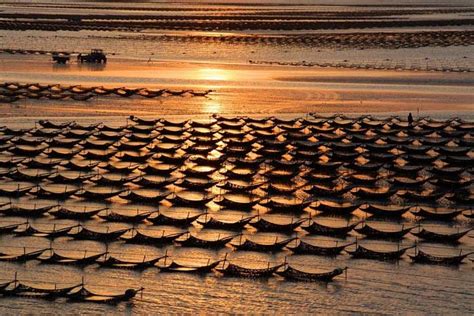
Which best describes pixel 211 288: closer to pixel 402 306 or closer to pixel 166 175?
pixel 402 306

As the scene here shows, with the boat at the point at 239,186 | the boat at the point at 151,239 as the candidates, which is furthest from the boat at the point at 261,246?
the boat at the point at 239,186

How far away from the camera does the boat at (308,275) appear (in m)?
36.6

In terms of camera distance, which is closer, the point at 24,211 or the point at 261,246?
the point at 261,246

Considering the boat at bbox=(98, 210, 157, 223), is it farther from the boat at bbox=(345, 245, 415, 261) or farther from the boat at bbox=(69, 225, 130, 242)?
the boat at bbox=(345, 245, 415, 261)

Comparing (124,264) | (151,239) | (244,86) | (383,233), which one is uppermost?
(244,86)

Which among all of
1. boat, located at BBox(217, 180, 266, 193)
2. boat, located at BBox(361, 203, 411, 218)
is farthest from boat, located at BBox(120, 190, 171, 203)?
boat, located at BBox(361, 203, 411, 218)

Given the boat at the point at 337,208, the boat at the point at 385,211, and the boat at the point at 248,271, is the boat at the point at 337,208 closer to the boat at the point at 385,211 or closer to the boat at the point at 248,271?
the boat at the point at 385,211

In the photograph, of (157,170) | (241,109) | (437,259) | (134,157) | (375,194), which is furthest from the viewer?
(241,109)

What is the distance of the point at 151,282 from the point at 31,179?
15580 mm

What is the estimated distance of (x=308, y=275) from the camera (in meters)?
36.7

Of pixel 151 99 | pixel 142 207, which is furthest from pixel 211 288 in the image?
pixel 151 99

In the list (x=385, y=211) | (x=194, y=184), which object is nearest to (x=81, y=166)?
(x=194, y=184)

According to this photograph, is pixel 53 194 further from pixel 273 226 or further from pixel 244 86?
pixel 244 86

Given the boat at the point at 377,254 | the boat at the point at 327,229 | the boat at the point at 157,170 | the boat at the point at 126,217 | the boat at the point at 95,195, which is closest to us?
the boat at the point at 377,254
